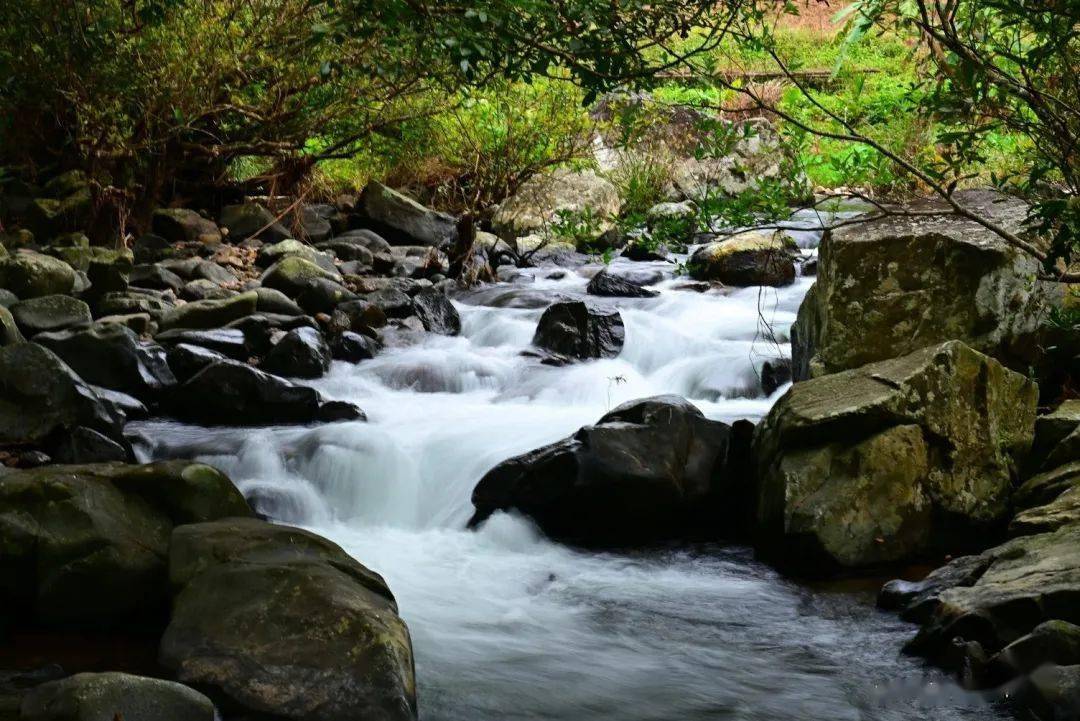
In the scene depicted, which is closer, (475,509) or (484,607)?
(484,607)

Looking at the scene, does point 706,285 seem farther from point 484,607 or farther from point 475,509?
point 484,607

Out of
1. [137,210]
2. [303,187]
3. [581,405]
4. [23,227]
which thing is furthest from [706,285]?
[23,227]

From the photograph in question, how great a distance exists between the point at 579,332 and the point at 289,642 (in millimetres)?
5934

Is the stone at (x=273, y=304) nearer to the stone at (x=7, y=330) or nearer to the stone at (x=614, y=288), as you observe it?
the stone at (x=7, y=330)

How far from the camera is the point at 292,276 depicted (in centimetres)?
1008

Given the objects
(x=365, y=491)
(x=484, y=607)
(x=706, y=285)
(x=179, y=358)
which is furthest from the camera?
(x=706, y=285)

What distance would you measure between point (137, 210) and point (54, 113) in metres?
1.56

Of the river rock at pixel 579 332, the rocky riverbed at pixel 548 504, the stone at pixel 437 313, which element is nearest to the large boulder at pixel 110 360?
the rocky riverbed at pixel 548 504

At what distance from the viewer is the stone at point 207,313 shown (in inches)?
343

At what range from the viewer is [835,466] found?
5.17 meters

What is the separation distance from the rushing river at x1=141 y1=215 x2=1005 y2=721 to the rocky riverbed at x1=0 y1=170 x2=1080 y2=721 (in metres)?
0.02

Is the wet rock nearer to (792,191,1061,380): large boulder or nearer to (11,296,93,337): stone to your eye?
(11,296,93,337): stone

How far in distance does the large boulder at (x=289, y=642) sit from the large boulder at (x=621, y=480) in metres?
1.79

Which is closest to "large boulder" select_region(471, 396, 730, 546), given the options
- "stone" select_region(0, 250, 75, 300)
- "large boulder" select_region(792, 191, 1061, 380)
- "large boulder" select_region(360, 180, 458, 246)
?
"large boulder" select_region(792, 191, 1061, 380)
